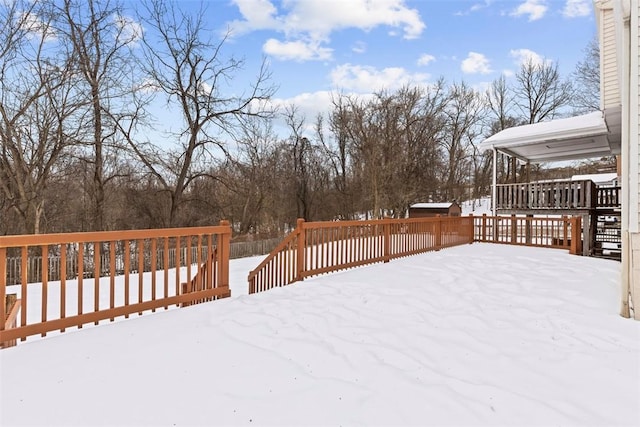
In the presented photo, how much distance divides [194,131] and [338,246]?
39.2 feet

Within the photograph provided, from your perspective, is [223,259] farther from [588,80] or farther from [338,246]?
[588,80]

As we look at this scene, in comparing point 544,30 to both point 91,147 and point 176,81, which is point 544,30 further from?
point 91,147

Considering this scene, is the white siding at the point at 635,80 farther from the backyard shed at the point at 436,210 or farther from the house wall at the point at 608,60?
the backyard shed at the point at 436,210

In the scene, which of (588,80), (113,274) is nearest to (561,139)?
(113,274)

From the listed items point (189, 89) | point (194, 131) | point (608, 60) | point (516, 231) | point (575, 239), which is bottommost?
point (575, 239)

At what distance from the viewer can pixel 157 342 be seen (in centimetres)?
291

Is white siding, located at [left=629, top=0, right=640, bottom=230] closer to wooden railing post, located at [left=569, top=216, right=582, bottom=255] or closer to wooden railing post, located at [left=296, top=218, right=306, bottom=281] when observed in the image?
wooden railing post, located at [left=296, top=218, right=306, bottom=281]

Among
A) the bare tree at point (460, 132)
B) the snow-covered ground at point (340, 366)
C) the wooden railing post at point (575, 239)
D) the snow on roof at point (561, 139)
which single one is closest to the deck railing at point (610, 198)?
the wooden railing post at point (575, 239)

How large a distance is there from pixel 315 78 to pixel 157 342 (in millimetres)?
22428

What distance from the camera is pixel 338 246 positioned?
6227 mm

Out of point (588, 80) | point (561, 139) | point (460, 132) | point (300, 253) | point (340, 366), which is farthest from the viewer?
point (460, 132)

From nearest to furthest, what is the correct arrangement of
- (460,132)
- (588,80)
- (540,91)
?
(588,80) → (540,91) → (460,132)

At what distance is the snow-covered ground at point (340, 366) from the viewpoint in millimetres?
2016

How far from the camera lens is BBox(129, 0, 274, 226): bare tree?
1473 centimetres
